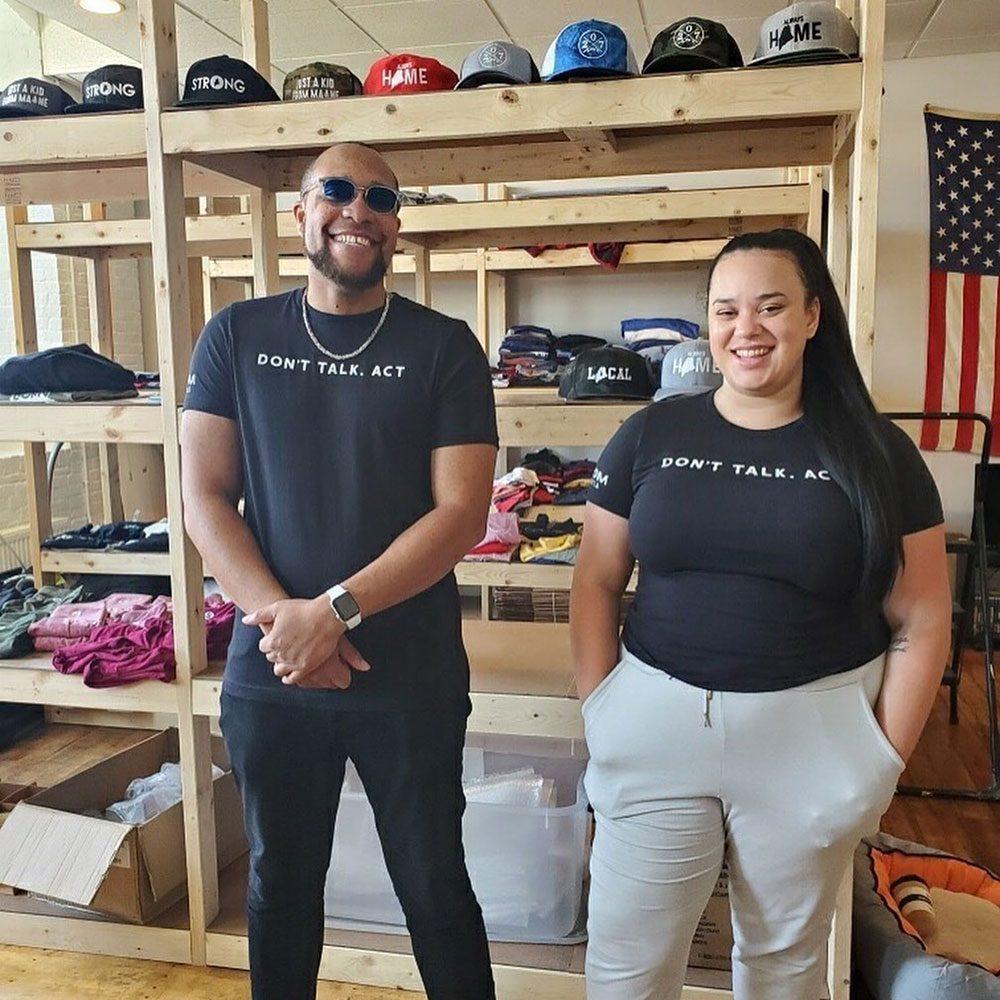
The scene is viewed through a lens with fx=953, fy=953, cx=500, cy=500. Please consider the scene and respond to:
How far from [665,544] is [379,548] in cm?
45

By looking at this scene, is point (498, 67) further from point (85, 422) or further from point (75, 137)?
point (85, 422)

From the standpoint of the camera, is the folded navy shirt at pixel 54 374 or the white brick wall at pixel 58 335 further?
the white brick wall at pixel 58 335

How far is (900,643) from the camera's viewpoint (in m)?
1.38

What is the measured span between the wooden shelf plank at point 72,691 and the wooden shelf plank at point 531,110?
1.16m

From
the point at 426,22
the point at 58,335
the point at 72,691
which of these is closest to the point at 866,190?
the point at 72,691

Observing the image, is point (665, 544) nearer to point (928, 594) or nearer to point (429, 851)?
point (928, 594)

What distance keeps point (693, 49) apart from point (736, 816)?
4.29ft

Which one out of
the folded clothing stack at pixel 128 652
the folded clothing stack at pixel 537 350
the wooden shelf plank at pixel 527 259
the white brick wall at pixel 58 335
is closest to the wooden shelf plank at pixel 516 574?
the folded clothing stack at pixel 128 652

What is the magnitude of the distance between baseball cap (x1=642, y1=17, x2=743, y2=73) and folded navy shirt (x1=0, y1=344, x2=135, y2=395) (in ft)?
4.72

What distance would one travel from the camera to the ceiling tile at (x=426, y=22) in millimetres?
4046

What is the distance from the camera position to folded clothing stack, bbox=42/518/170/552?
3547mm

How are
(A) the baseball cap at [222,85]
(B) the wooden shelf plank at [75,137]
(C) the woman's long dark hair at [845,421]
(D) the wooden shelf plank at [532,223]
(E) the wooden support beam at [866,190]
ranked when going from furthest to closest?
(D) the wooden shelf plank at [532,223]
(B) the wooden shelf plank at [75,137]
(A) the baseball cap at [222,85]
(E) the wooden support beam at [866,190]
(C) the woman's long dark hair at [845,421]

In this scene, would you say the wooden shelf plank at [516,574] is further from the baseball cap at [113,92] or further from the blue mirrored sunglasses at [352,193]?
the baseball cap at [113,92]

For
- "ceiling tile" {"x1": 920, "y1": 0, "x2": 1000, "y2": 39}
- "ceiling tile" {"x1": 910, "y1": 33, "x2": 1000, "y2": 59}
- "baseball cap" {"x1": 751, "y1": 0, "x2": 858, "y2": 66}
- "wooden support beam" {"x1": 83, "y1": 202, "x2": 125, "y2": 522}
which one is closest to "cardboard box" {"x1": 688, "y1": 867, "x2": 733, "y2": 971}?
"baseball cap" {"x1": 751, "y1": 0, "x2": 858, "y2": 66}
